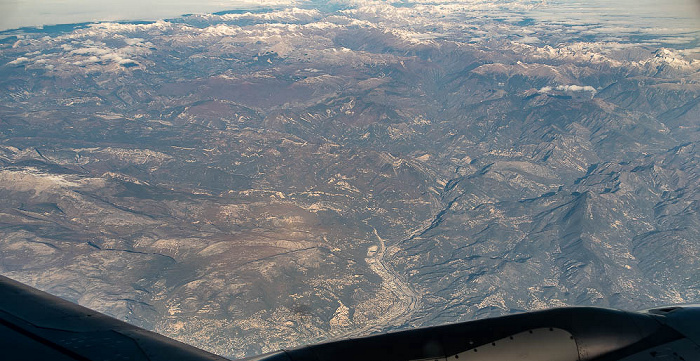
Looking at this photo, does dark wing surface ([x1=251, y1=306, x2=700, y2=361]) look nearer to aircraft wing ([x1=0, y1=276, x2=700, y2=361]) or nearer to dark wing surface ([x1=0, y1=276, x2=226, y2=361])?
aircraft wing ([x1=0, y1=276, x2=700, y2=361])

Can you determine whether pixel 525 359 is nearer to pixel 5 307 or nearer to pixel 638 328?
pixel 638 328

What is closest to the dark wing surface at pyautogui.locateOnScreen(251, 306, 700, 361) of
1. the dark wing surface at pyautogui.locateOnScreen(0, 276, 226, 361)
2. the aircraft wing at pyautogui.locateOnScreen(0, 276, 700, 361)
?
the aircraft wing at pyautogui.locateOnScreen(0, 276, 700, 361)

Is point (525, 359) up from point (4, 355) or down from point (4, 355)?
down

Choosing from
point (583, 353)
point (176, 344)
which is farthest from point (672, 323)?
point (176, 344)

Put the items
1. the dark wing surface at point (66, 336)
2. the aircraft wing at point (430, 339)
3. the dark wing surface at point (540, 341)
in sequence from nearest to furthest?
the dark wing surface at point (66, 336) < the aircraft wing at point (430, 339) < the dark wing surface at point (540, 341)

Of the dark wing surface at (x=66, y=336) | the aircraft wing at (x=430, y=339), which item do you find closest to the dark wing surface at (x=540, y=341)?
the aircraft wing at (x=430, y=339)

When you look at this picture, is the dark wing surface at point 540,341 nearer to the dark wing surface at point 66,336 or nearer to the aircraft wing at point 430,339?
the aircraft wing at point 430,339
